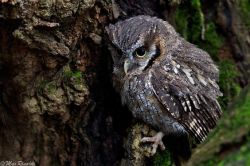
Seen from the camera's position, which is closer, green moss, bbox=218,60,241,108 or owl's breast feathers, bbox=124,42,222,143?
owl's breast feathers, bbox=124,42,222,143

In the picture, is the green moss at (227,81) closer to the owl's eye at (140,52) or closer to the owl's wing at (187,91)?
the owl's wing at (187,91)

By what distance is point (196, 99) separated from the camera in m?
3.06

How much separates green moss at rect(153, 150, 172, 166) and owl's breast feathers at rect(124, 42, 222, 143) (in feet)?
0.61

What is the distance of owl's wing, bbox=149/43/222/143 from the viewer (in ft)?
9.90

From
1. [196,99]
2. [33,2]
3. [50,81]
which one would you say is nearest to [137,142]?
[196,99]

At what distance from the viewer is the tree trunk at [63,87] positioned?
2801 millimetres

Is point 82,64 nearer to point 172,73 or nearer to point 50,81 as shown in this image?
point 50,81

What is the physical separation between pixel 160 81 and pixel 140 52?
237mm

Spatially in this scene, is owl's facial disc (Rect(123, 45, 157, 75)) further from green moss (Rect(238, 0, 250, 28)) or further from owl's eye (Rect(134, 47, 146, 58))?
green moss (Rect(238, 0, 250, 28))

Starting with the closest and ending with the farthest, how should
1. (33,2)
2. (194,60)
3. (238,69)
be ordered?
(33,2), (194,60), (238,69)

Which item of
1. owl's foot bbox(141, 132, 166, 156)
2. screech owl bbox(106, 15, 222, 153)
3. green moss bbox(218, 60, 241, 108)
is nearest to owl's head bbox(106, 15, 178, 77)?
screech owl bbox(106, 15, 222, 153)

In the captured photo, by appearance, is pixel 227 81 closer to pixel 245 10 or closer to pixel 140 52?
pixel 245 10

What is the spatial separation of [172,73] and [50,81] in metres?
0.80

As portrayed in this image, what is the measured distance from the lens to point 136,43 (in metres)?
3.03
